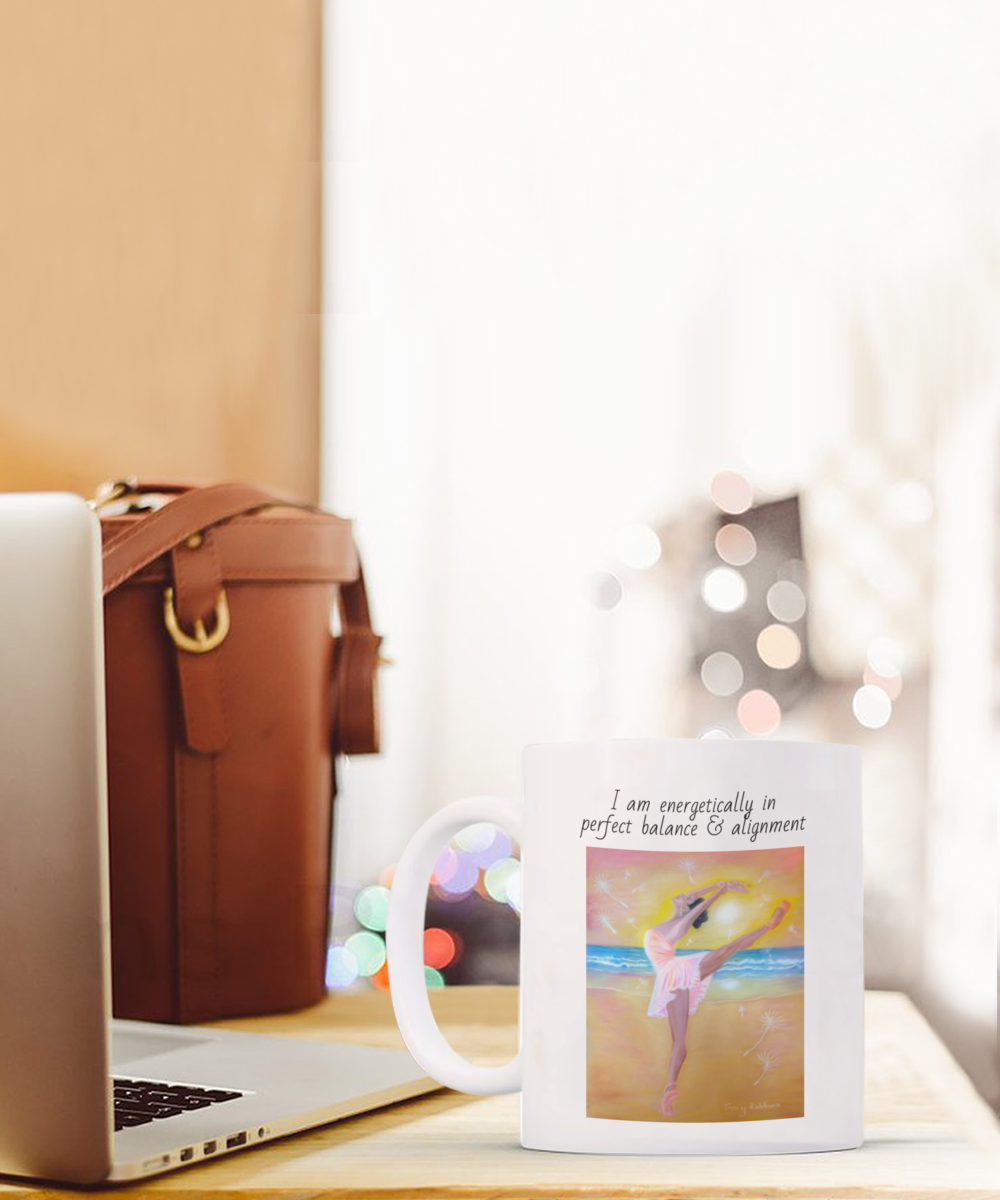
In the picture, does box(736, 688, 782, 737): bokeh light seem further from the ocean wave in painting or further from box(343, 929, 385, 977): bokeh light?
the ocean wave in painting

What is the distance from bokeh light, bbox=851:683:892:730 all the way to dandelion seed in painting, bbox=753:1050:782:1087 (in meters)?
0.90

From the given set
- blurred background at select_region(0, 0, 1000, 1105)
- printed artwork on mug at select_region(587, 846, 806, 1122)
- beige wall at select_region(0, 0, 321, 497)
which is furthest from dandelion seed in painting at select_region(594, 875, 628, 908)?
blurred background at select_region(0, 0, 1000, 1105)

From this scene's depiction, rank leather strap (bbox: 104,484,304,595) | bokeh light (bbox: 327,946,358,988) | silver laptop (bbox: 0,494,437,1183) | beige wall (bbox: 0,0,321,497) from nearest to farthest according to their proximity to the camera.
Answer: silver laptop (bbox: 0,494,437,1183), leather strap (bbox: 104,484,304,595), beige wall (bbox: 0,0,321,497), bokeh light (bbox: 327,946,358,988)

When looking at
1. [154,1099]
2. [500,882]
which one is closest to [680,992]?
[154,1099]

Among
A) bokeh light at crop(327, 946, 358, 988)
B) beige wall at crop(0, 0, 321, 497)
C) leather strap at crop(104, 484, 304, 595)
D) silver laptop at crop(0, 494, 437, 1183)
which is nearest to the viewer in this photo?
silver laptop at crop(0, 494, 437, 1183)

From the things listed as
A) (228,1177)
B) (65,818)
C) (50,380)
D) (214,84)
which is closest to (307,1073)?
(228,1177)

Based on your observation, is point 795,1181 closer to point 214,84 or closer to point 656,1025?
point 656,1025

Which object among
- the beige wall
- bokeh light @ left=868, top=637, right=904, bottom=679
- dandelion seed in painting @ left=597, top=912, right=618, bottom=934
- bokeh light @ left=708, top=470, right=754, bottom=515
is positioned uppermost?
the beige wall

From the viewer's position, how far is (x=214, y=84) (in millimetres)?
1284

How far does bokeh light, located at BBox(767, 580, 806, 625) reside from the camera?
142 centimetres

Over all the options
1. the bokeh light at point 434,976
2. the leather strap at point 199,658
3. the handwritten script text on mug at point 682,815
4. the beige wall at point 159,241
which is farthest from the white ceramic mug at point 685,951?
the bokeh light at point 434,976

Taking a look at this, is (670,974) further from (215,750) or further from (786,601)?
(786,601)

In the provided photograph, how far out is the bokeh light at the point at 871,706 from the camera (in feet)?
4.57

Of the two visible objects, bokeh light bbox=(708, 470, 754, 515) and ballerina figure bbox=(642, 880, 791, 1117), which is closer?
ballerina figure bbox=(642, 880, 791, 1117)
